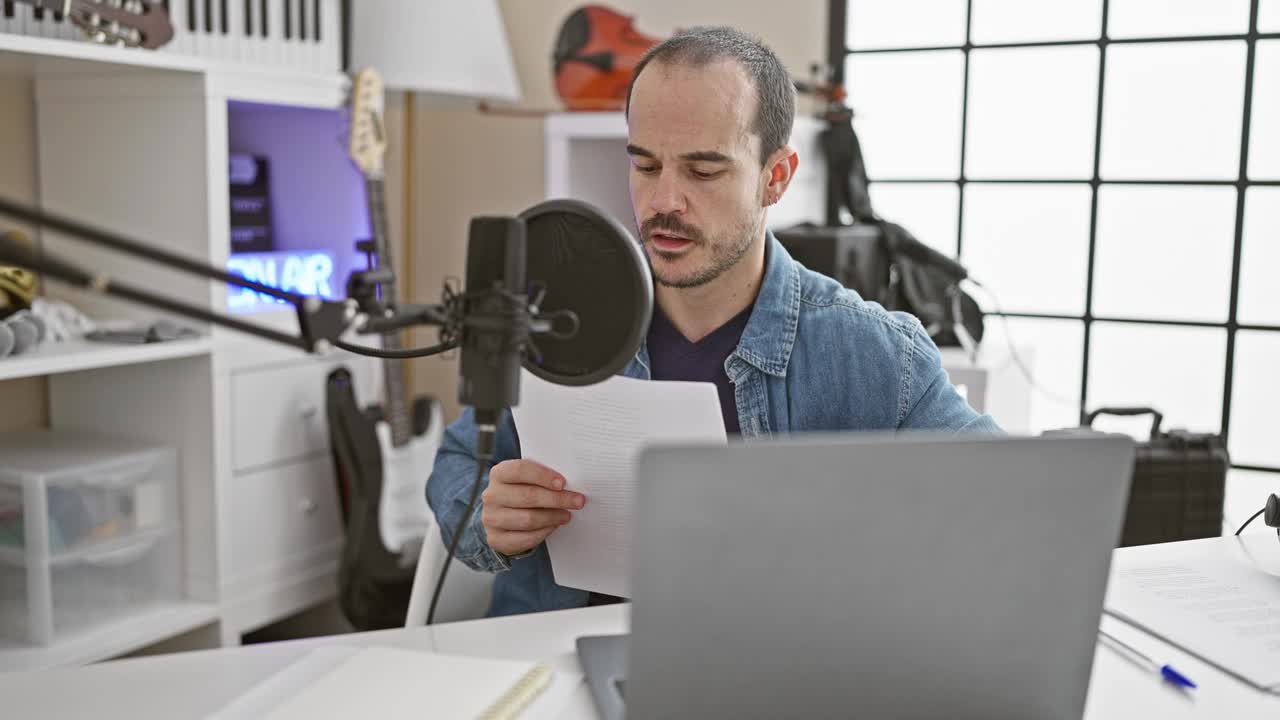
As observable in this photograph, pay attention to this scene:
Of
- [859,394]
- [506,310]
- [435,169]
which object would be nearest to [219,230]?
[435,169]

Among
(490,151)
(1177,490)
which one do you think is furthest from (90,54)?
(1177,490)

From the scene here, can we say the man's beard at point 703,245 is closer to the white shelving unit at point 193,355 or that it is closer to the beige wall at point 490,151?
the white shelving unit at point 193,355

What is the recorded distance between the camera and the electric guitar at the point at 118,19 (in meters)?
2.04

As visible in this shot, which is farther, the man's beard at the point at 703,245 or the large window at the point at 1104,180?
the large window at the point at 1104,180

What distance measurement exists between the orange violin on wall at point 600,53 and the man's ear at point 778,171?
3.64 feet

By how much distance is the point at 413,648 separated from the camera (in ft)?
3.73

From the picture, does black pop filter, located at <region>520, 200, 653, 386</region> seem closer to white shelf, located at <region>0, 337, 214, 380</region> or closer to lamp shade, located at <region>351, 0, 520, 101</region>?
white shelf, located at <region>0, 337, 214, 380</region>

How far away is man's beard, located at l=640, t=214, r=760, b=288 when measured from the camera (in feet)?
4.93

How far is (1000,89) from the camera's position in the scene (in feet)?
10.1

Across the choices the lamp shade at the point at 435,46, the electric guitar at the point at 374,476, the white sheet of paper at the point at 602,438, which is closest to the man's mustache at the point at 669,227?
the white sheet of paper at the point at 602,438

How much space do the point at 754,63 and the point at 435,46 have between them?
1.41m

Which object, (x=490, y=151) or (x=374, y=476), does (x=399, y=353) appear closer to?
(x=374, y=476)

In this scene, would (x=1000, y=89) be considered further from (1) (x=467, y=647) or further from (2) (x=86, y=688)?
(2) (x=86, y=688)

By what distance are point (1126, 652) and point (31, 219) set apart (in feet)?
3.26
